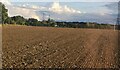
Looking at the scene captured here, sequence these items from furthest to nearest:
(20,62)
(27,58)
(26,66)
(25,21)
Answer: (25,21) < (27,58) < (20,62) < (26,66)

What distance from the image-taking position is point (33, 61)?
44.4ft

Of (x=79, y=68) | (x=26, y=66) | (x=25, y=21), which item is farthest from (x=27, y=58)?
(x=25, y=21)

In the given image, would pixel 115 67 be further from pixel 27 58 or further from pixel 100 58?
pixel 27 58

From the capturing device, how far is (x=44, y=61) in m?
13.8

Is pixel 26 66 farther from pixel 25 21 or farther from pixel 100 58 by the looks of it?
pixel 25 21

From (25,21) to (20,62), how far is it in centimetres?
5250

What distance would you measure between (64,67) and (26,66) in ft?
5.64

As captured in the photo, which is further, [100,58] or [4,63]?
[100,58]

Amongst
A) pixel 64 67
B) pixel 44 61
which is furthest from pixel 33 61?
pixel 64 67

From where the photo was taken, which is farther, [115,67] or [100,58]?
[100,58]

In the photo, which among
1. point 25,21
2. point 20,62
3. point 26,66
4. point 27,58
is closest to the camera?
point 26,66

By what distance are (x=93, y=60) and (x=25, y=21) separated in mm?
51343

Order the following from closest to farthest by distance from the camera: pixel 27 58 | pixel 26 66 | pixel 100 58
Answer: pixel 26 66 < pixel 27 58 < pixel 100 58

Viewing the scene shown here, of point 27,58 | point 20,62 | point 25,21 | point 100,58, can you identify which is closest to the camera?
point 20,62
